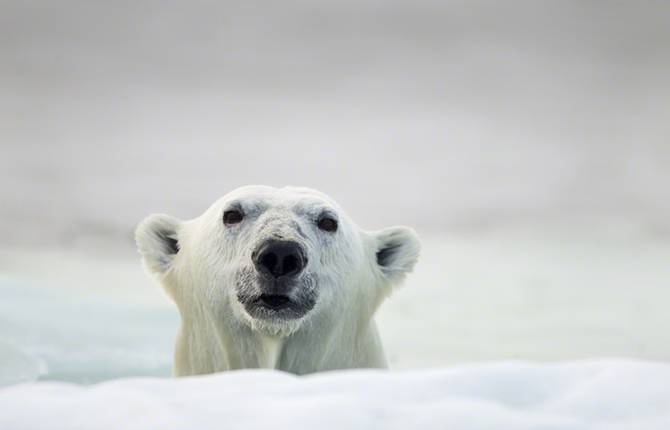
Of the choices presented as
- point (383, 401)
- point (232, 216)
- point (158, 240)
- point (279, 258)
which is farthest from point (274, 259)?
point (383, 401)

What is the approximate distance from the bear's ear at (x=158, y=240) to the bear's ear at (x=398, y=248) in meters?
1.86

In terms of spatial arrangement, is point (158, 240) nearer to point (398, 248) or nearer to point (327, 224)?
point (327, 224)

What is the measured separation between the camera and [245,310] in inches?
255

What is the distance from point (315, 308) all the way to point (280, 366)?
0.67m

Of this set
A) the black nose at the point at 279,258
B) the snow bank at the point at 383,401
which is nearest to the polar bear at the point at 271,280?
the black nose at the point at 279,258

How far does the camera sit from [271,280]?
6.24m

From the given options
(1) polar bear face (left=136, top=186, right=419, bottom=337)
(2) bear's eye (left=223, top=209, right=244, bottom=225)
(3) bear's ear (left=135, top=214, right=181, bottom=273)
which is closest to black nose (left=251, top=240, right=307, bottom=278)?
(1) polar bear face (left=136, top=186, right=419, bottom=337)

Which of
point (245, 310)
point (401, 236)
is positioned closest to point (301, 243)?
point (245, 310)

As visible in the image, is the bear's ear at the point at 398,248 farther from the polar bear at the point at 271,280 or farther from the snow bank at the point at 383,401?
the snow bank at the point at 383,401

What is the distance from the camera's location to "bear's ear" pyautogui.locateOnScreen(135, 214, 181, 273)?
7.66 meters

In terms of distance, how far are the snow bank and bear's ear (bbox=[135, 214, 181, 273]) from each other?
14.7 ft

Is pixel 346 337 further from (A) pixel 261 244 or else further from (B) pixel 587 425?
(B) pixel 587 425

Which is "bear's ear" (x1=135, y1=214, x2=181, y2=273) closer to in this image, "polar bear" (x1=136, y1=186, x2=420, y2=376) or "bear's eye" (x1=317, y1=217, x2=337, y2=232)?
"polar bear" (x1=136, y1=186, x2=420, y2=376)

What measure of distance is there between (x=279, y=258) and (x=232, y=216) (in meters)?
0.92
